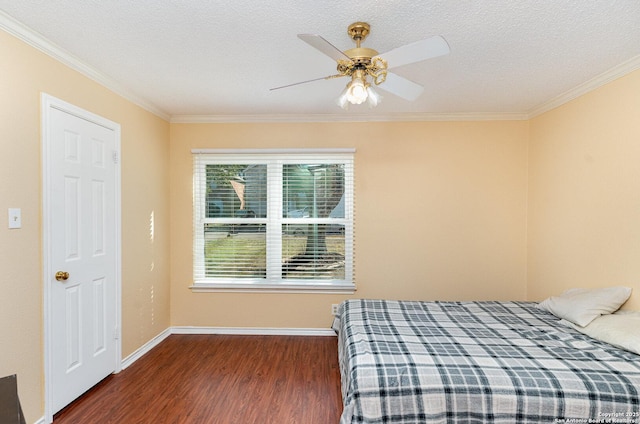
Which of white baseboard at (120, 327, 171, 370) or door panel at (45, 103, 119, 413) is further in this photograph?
white baseboard at (120, 327, 171, 370)

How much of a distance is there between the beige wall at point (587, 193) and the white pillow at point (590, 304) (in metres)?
0.09

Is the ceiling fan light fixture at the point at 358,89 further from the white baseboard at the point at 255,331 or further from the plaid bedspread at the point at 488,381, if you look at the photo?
the white baseboard at the point at 255,331

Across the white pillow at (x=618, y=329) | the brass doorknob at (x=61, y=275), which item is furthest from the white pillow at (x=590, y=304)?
the brass doorknob at (x=61, y=275)

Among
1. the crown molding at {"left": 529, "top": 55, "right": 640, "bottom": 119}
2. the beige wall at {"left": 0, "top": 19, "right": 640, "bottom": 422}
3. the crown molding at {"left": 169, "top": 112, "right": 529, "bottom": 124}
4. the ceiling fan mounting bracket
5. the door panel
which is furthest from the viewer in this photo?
the crown molding at {"left": 169, "top": 112, "right": 529, "bottom": 124}

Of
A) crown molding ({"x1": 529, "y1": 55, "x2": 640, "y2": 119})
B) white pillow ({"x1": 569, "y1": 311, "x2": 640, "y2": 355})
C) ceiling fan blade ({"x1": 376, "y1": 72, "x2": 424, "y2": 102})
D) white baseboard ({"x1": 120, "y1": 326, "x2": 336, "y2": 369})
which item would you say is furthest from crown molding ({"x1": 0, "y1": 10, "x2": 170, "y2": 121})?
white pillow ({"x1": 569, "y1": 311, "x2": 640, "y2": 355})

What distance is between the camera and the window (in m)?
3.69

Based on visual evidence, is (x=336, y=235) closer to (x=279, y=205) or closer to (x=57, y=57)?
(x=279, y=205)

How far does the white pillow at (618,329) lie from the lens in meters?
1.95

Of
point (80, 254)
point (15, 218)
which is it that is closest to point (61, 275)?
point (80, 254)

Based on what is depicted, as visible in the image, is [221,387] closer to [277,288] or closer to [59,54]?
[277,288]

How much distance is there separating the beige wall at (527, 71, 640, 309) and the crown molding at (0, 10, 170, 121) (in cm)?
399

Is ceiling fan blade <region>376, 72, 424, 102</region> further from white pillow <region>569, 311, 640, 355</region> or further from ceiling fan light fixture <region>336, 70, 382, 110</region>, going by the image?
white pillow <region>569, 311, 640, 355</region>

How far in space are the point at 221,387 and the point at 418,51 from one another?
8.98 ft

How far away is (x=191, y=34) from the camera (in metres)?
1.96
